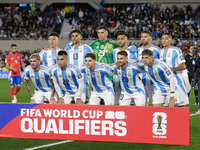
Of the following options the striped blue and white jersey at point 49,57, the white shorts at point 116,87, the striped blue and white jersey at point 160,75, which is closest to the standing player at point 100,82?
the white shorts at point 116,87

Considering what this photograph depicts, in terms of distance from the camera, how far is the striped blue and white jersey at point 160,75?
7295 millimetres

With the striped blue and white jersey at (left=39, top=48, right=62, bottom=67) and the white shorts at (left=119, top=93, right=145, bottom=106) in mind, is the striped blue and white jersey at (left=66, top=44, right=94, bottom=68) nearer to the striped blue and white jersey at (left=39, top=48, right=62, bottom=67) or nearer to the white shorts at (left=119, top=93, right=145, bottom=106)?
the striped blue and white jersey at (left=39, top=48, right=62, bottom=67)

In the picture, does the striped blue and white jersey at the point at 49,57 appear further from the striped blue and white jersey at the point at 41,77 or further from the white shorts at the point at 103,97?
the white shorts at the point at 103,97

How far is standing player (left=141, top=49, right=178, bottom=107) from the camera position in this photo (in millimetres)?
7191

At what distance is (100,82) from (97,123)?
5.52ft

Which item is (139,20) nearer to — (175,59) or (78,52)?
(78,52)

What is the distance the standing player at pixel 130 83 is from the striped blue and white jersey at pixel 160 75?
23 centimetres

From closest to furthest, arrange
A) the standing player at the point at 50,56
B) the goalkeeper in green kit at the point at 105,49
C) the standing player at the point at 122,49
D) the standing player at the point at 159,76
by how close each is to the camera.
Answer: the standing player at the point at 159,76, the standing player at the point at 122,49, the goalkeeper in green kit at the point at 105,49, the standing player at the point at 50,56

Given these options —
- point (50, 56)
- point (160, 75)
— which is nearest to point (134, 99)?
point (160, 75)

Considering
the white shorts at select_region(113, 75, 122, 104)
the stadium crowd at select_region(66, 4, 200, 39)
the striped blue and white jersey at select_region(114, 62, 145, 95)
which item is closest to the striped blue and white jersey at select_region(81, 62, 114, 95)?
the striped blue and white jersey at select_region(114, 62, 145, 95)

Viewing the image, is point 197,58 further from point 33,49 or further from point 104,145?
point 33,49

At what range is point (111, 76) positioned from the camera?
8492 mm

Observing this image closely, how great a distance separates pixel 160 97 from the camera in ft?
25.2

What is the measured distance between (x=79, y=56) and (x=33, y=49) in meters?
25.5
